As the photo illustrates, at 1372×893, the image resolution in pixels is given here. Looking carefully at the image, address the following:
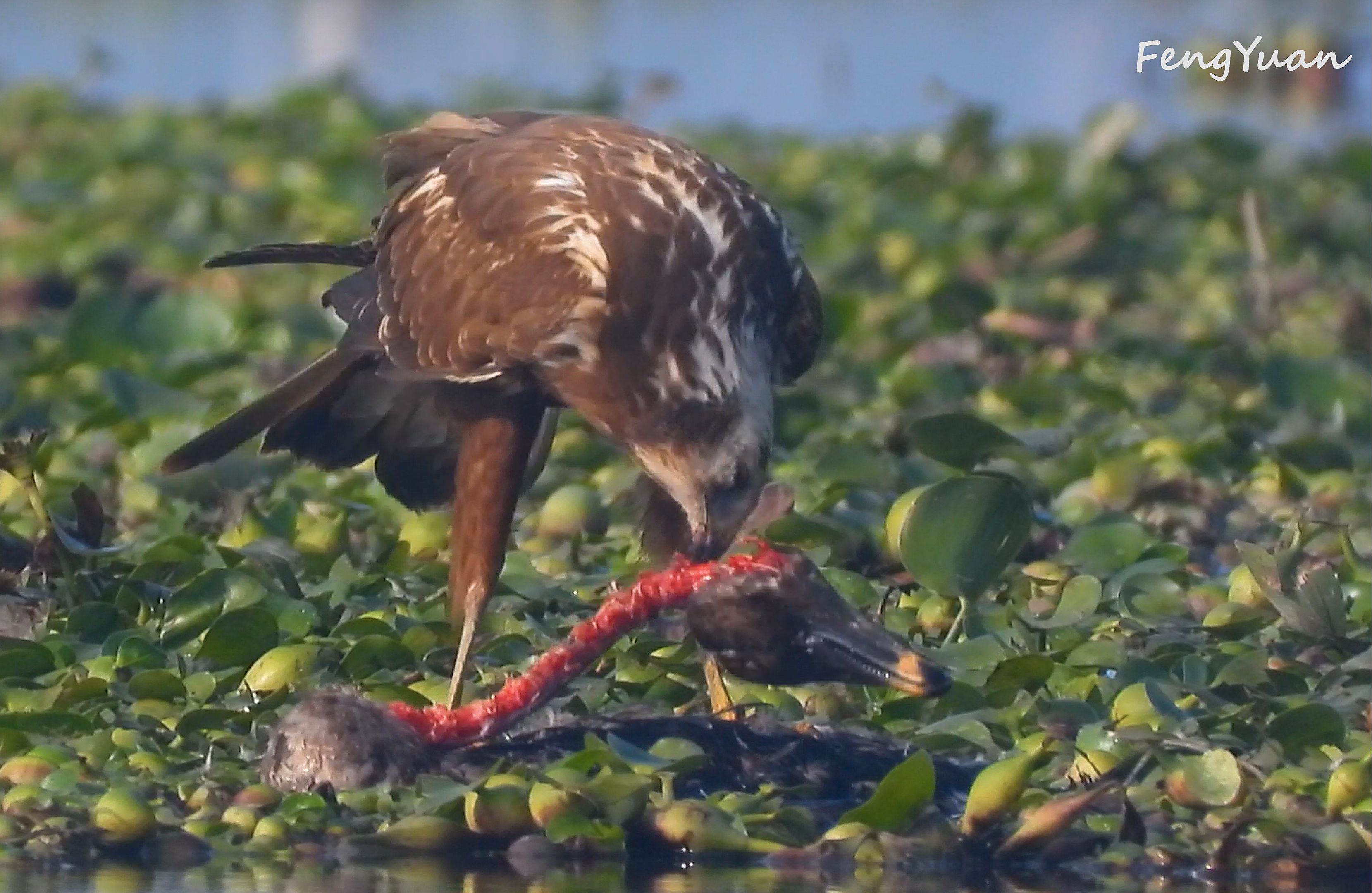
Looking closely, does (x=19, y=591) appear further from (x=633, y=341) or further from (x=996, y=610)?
(x=996, y=610)

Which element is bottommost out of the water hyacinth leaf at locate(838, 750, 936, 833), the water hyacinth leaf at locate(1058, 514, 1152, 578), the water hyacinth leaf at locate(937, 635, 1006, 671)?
the water hyacinth leaf at locate(1058, 514, 1152, 578)

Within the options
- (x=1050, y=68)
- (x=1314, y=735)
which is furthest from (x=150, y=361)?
(x=1050, y=68)

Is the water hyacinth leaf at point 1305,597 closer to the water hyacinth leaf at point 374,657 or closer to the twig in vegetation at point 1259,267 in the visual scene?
the water hyacinth leaf at point 374,657

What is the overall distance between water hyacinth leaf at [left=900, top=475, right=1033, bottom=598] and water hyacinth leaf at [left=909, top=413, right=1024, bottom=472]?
0.77 m

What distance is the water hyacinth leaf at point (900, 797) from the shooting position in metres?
4.84

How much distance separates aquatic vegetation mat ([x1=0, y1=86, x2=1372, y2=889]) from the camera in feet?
16.0

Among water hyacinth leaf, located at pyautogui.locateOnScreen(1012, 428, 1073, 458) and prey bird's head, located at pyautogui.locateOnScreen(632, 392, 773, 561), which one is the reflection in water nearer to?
prey bird's head, located at pyautogui.locateOnScreen(632, 392, 773, 561)

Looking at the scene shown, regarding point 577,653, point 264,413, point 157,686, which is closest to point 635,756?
point 577,653

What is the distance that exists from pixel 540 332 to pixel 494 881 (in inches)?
62.5

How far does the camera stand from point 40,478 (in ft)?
22.2

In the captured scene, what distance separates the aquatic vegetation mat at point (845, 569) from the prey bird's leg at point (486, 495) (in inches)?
4.7

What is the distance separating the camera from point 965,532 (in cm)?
596

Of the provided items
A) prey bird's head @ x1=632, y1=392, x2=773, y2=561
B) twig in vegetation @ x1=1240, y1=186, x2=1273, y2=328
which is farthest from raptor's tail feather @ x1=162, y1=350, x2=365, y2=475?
twig in vegetation @ x1=1240, y1=186, x2=1273, y2=328

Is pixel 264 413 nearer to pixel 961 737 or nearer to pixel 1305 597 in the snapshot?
pixel 961 737
